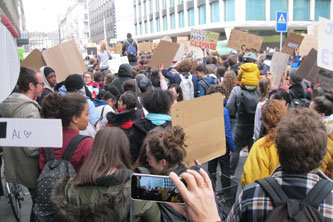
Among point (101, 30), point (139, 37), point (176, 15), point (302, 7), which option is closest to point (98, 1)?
point (101, 30)

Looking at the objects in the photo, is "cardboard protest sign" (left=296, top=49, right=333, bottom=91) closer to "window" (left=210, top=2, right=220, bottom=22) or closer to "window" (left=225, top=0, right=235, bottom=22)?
"window" (left=225, top=0, right=235, bottom=22)

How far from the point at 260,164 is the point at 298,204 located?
1.09 m

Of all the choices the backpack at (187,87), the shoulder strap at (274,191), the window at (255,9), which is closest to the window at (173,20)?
the window at (255,9)

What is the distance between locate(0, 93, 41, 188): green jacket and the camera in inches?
113

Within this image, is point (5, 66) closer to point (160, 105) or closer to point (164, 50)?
point (160, 105)

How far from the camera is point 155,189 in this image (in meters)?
1.24

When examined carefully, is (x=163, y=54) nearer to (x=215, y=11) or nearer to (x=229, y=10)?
(x=229, y=10)

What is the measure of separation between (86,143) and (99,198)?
2.01 feet

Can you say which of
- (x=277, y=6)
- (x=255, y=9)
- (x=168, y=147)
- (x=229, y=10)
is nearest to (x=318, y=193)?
(x=168, y=147)

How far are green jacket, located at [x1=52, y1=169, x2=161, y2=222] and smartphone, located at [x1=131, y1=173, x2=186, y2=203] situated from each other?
64 cm

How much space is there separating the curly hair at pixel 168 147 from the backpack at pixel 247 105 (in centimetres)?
292

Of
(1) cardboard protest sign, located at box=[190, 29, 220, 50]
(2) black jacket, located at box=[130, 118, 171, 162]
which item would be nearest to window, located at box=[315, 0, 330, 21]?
(1) cardboard protest sign, located at box=[190, 29, 220, 50]

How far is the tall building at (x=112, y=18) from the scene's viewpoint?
6700 centimetres

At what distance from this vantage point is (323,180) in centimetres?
154
